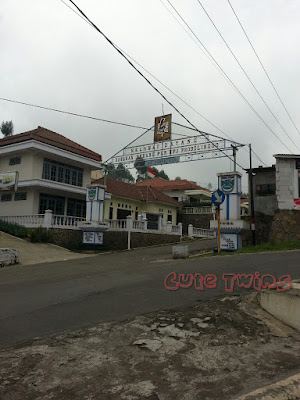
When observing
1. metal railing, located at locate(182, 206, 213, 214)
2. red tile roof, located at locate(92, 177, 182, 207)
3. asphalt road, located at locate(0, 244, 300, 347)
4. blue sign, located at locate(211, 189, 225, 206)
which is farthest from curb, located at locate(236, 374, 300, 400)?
metal railing, located at locate(182, 206, 213, 214)

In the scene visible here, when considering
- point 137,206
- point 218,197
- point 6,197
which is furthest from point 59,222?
point 137,206

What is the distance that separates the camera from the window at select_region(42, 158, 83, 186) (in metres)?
23.4

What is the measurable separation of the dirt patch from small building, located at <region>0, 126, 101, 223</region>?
18.2m

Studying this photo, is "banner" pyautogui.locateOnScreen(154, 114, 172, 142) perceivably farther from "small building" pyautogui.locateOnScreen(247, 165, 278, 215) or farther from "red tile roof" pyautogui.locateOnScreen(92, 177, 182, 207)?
"red tile roof" pyautogui.locateOnScreen(92, 177, 182, 207)

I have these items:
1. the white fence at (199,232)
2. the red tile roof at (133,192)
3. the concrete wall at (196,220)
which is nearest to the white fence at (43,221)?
the red tile roof at (133,192)

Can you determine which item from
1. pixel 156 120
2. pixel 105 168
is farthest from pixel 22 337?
pixel 105 168

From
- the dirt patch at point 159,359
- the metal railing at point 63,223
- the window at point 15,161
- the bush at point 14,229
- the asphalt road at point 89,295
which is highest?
the window at point 15,161

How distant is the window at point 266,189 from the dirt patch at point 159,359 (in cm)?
1810

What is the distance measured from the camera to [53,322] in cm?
527

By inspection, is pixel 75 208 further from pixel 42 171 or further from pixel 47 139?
pixel 47 139

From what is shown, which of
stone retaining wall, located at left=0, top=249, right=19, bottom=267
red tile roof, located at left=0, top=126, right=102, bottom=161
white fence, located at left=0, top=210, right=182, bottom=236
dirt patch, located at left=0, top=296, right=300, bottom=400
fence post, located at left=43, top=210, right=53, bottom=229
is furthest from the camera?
red tile roof, located at left=0, top=126, right=102, bottom=161

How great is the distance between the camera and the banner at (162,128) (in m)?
17.8

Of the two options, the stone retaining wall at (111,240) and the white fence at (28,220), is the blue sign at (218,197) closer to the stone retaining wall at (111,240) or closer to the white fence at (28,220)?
the stone retaining wall at (111,240)

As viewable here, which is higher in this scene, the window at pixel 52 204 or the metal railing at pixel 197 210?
the metal railing at pixel 197 210
